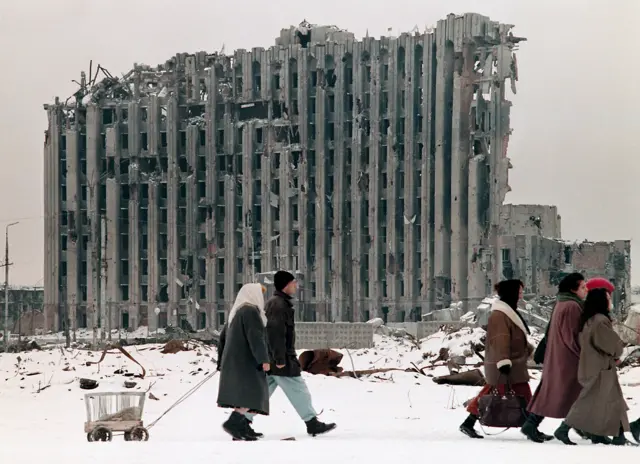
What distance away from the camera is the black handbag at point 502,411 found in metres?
11.5

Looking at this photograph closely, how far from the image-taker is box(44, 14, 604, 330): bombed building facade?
52562 mm

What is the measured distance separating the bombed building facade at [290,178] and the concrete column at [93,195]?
115mm

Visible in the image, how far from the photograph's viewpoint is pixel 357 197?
55.6m

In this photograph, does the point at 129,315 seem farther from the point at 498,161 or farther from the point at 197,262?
the point at 498,161

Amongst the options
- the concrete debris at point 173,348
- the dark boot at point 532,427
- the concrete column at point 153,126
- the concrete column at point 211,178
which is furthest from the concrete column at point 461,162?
the dark boot at point 532,427

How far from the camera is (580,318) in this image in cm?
1138

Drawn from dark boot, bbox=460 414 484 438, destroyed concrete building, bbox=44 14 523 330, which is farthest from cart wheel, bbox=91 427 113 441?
destroyed concrete building, bbox=44 14 523 330

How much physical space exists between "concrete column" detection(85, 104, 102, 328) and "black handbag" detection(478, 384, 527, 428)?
50.1 metres

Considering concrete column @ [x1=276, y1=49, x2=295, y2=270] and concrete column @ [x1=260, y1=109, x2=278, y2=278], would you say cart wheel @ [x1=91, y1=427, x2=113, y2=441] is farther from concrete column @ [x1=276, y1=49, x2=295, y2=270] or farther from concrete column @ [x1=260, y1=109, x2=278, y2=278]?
concrete column @ [x1=260, y1=109, x2=278, y2=278]

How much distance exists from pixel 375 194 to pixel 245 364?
43.5 meters

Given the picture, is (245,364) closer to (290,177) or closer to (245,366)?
(245,366)

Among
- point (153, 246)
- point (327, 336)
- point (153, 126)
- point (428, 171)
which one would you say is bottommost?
point (327, 336)

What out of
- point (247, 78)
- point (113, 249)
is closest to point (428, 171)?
point (247, 78)

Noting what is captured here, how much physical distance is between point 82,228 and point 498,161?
22586mm
